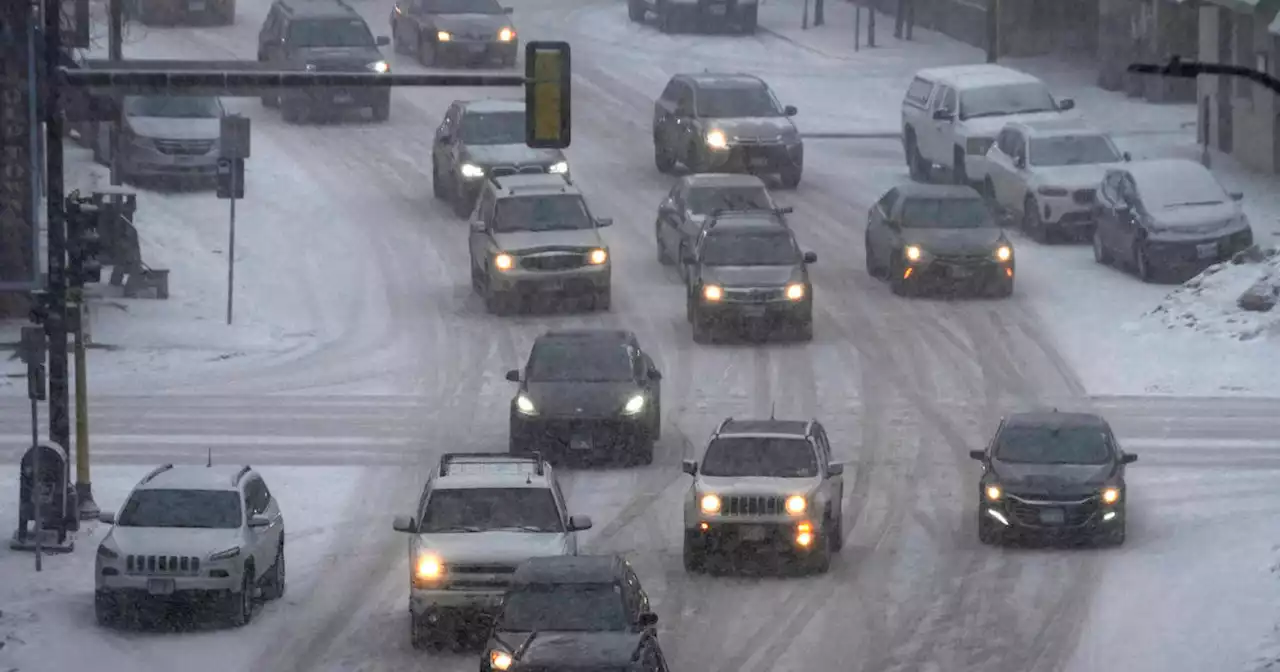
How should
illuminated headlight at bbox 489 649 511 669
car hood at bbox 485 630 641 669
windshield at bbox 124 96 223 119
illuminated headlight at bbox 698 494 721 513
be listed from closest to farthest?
car hood at bbox 485 630 641 669 < illuminated headlight at bbox 489 649 511 669 < illuminated headlight at bbox 698 494 721 513 < windshield at bbox 124 96 223 119

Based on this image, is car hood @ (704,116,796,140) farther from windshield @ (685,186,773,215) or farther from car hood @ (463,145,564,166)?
windshield @ (685,186,773,215)

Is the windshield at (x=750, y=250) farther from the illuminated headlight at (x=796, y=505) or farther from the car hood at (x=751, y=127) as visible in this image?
the illuminated headlight at (x=796, y=505)

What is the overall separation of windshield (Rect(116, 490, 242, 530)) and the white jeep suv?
77.2ft

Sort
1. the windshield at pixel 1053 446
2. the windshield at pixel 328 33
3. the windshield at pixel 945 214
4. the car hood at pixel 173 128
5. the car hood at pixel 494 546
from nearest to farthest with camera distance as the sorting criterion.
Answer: the car hood at pixel 494 546
the windshield at pixel 1053 446
the windshield at pixel 945 214
the car hood at pixel 173 128
the windshield at pixel 328 33

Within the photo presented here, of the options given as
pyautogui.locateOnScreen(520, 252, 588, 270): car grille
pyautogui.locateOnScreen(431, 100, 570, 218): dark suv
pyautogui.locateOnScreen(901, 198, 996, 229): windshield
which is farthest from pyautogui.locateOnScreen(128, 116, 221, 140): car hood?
pyautogui.locateOnScreen(901, 198, 996, 229): windshield

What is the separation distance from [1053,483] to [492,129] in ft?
67.4

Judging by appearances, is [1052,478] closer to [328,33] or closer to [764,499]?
[764,499]

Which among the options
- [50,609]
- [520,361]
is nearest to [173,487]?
[50,609]

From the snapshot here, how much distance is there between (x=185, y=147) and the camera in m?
45.1

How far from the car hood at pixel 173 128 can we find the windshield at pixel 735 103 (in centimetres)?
884

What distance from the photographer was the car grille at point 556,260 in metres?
37.0

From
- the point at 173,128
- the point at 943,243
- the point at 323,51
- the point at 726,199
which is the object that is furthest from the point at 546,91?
the point at 323,51

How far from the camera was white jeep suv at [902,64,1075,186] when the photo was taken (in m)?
44.3

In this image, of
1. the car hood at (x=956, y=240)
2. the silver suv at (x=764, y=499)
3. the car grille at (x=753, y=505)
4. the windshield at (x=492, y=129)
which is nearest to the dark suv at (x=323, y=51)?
the windshield at (x=492, y=129)
